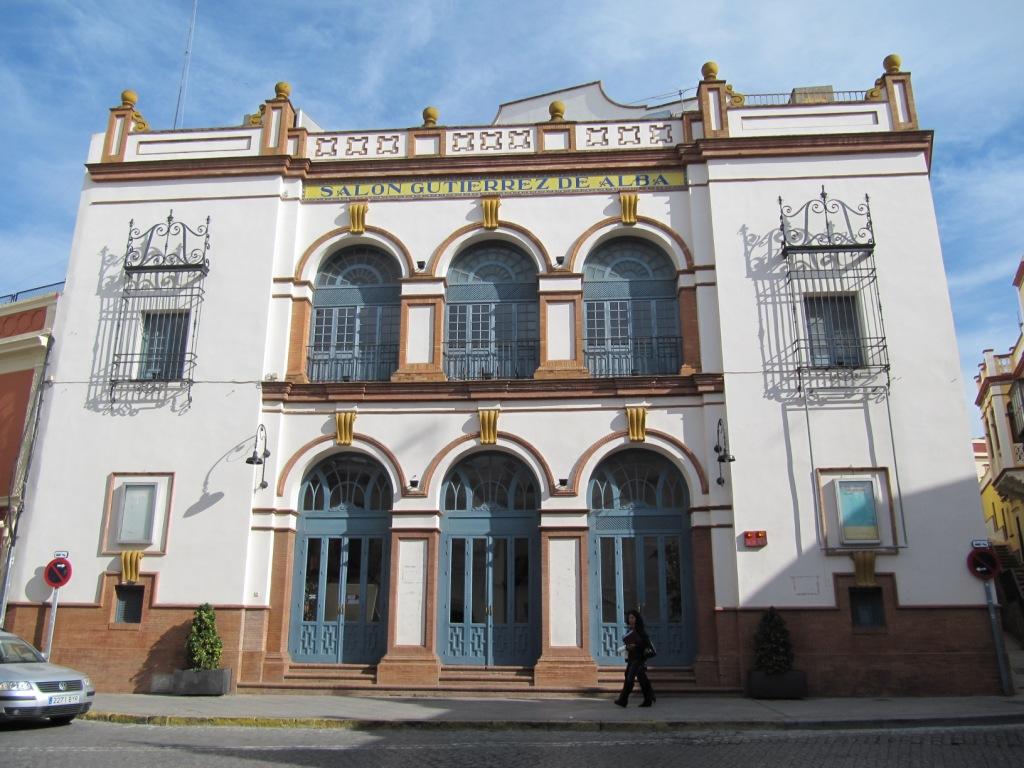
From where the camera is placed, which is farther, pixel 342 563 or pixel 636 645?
pixel 342 563

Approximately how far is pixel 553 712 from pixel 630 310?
875 cm

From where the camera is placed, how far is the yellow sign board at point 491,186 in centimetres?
1961

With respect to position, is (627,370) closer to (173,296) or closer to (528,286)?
(528,286)

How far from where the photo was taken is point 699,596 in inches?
671

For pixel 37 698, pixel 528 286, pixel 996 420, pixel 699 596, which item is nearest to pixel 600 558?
pixel 699 596

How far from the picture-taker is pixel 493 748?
1136cm

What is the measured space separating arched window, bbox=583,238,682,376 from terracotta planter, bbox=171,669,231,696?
9.48 m

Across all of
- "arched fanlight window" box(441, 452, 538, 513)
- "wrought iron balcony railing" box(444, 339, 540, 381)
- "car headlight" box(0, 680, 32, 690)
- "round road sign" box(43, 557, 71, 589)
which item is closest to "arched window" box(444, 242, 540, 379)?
"wrought iron balcony railing" box(444, 339, 540, 381)

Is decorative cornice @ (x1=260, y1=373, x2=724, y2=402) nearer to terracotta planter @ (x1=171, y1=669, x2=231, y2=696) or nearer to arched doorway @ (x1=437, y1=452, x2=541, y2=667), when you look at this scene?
arched doorway @ (x1=437, y1=452, x2=541, y2=667)

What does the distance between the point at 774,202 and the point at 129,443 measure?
14.6m

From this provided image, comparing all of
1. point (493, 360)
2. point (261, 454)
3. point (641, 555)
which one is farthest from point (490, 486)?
point (261, 454)

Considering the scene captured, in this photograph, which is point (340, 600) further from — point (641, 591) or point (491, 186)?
point (491, 186)

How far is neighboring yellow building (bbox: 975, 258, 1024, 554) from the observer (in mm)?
31048

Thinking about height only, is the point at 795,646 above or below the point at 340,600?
below
